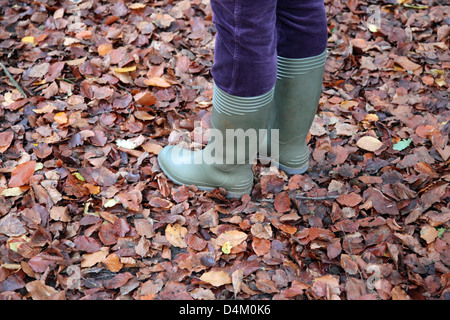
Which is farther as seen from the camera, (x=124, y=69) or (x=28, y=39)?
(x=28, y=39)

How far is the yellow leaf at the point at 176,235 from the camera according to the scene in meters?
1.59

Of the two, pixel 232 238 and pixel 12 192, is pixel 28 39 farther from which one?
pixel 232 238

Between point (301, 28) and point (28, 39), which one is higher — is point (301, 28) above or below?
above

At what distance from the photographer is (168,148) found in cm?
187

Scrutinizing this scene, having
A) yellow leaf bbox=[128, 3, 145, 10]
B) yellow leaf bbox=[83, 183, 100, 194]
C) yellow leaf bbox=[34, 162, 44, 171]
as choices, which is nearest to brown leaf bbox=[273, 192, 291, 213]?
yellow leaf bbox=[83, 183, 100, 194]

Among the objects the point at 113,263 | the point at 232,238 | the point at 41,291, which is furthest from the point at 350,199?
the point at 41,291

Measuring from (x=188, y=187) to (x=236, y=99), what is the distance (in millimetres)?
524

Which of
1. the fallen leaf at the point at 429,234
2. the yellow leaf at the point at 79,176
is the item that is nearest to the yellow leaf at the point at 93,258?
the yellow leaf at the point at 79,176

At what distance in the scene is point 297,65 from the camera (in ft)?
5.05

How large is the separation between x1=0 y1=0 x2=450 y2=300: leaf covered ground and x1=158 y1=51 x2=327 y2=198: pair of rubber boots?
7cm

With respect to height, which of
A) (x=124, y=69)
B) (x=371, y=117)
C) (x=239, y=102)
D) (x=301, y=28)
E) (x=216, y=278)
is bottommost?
(x=216, y=278)

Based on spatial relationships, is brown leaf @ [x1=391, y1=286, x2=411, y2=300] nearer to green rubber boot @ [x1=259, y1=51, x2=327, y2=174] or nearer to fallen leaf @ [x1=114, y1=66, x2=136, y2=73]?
green rubber boot @ [x1=259, y1=51, x2=327, y2=174]

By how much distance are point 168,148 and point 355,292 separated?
3.15ft

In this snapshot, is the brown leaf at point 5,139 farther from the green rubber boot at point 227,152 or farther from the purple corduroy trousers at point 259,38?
the purple corduroy trousers at point 259,38
